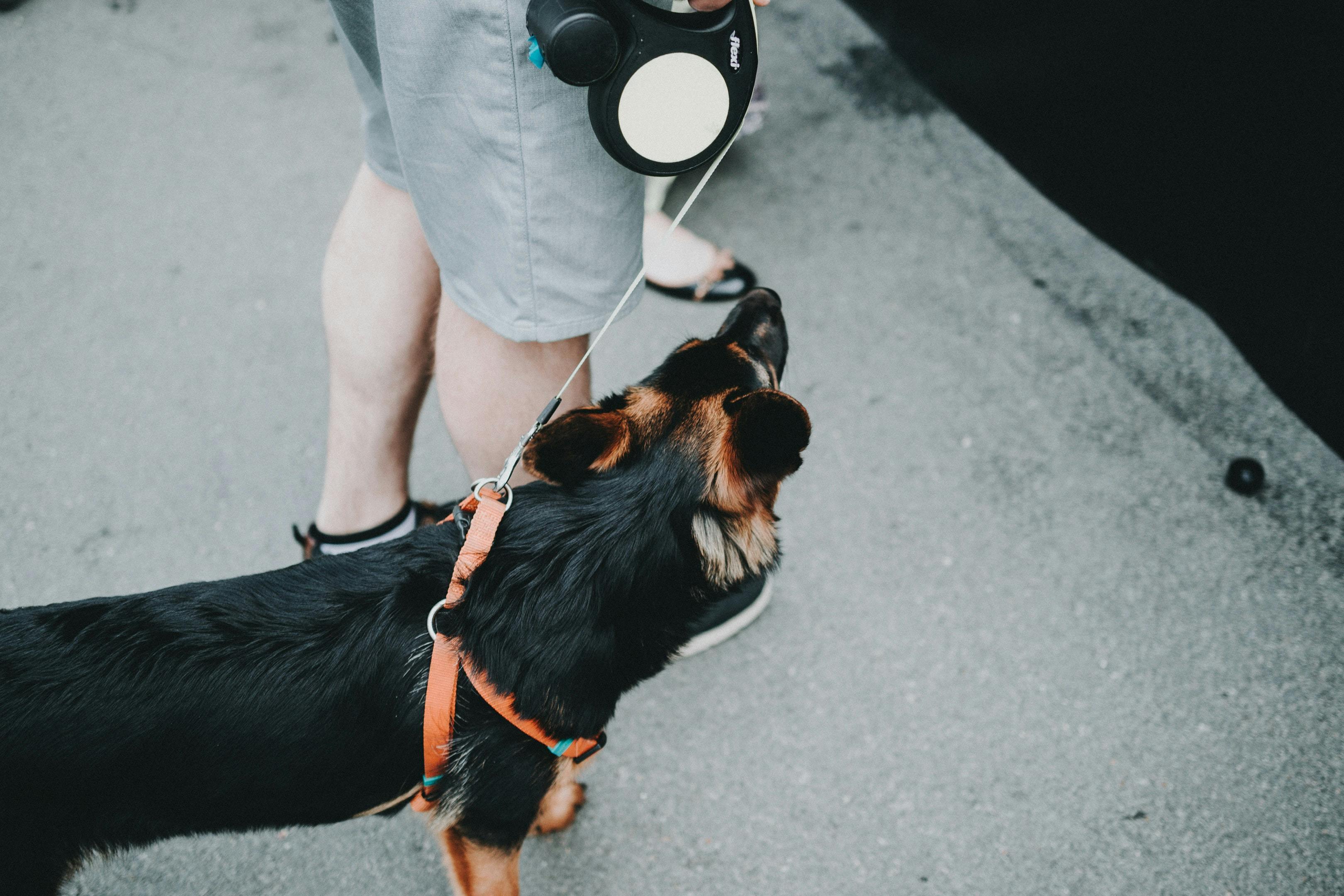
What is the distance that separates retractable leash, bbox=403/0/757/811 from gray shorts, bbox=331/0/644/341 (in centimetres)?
9

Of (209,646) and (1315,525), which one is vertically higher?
(1315,525)

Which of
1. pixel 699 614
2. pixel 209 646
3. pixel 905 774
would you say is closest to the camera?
pixel 209 646

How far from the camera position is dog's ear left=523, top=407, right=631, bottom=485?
1.31 m

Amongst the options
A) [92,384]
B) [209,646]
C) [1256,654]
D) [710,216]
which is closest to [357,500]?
[209,646]

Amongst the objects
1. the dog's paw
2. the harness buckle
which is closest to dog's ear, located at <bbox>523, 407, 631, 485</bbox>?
the harness buckle

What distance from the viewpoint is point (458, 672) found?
133 centimetres

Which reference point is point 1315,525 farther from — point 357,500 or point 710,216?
point 357,500

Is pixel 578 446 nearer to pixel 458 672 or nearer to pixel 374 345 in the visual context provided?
pixel 458 672

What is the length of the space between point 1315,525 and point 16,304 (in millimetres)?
4312

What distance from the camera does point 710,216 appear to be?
10.5 feet

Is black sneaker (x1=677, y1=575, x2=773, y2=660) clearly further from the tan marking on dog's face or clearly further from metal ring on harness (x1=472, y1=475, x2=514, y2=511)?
metal ring on harness (x1=472, y1=475, x2=514, y2=511)

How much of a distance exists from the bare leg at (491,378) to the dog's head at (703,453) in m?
0.23

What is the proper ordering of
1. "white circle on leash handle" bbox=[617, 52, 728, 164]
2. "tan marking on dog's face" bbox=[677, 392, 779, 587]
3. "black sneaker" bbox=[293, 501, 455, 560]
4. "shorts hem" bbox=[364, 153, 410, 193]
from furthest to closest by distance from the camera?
"black sneaker" bbox=[293, 501, 455, 560]
"shorts hem" bbox=[364, 153, 410, 193]
"tan marking on dog's face" bbox=[677, 392, 779, 587]
"white circle on leash handle" bbox=[617, 52, 728, 164]

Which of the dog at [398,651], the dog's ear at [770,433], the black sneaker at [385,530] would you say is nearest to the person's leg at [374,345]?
the black sneaker at [385,530]
